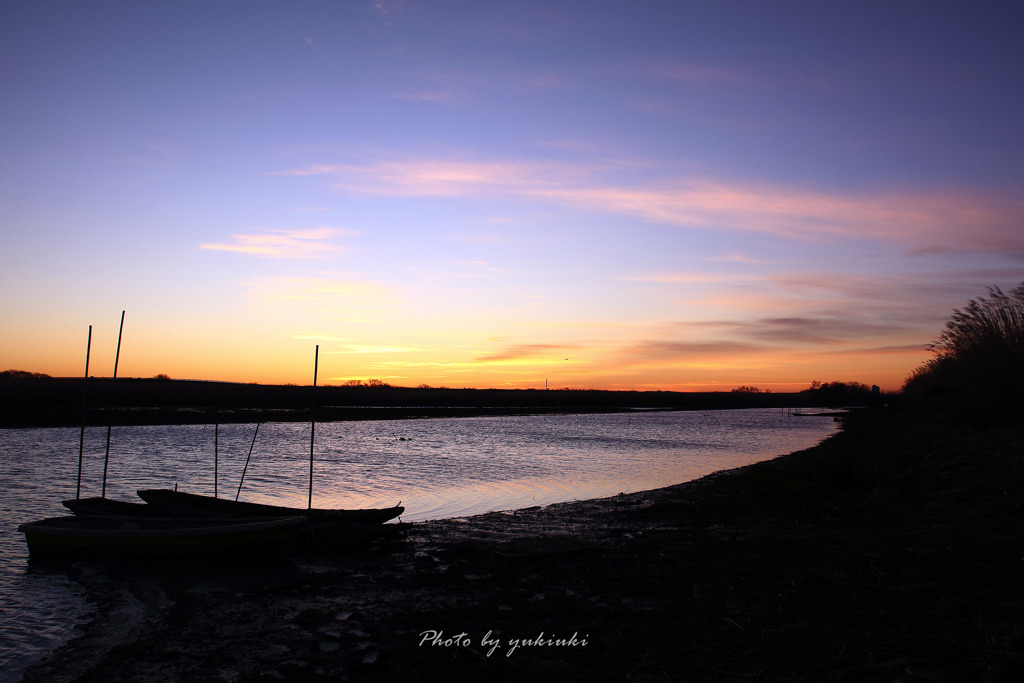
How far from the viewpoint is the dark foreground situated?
7.11m

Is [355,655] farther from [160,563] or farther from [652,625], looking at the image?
[160,563]

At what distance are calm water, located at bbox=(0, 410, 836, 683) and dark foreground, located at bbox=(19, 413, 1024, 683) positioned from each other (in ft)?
3.63

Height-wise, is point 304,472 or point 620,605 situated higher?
point 620,605

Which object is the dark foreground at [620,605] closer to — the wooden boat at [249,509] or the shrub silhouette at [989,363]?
the wooden boat at [249,509]

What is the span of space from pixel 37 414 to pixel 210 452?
97.2 feet

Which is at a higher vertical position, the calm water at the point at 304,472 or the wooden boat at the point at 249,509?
the wooden boat at the point at 249,509

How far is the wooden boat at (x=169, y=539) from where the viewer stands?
44.2ft

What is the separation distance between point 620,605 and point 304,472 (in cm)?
2265

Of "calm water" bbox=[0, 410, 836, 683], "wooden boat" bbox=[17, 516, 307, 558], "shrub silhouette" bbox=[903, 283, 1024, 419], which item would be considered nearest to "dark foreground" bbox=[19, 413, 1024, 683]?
"wooden boat" bbox=[17, 516, 307, 558]

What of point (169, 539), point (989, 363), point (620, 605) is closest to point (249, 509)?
point (169, 539)

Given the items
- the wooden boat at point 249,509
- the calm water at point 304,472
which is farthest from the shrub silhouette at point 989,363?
the wooden boat at point 249,509

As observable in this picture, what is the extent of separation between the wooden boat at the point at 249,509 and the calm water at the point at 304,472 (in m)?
3.17

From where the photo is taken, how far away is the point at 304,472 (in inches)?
1156

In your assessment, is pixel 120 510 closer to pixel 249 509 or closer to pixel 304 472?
pixel 249 509
